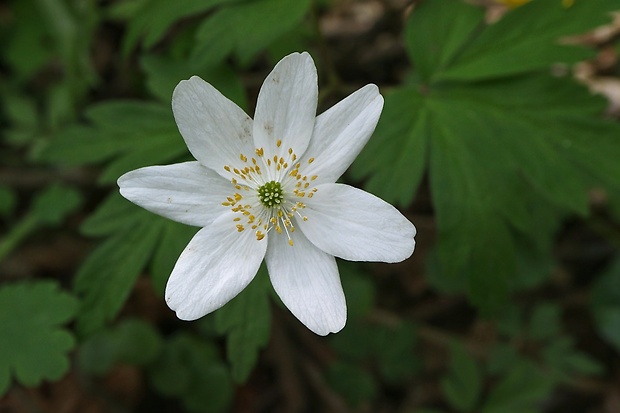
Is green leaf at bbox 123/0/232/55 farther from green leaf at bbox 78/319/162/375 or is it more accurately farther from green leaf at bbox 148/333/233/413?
green leaf at bbox 148/333/233/413

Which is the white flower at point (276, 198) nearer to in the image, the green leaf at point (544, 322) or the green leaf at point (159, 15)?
the green leaf at point (159, 15)

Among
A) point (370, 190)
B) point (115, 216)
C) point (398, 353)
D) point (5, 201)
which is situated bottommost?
point (398, 353)

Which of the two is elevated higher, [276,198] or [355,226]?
[276,198]

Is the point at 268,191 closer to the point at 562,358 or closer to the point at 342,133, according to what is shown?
the point at 342,133

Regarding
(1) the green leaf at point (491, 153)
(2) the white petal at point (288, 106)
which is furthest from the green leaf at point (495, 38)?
(2) the white petal at point (288, 106)

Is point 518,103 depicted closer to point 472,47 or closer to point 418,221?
point 472,47

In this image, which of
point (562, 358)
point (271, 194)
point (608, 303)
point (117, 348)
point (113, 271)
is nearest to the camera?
point (271, 194)

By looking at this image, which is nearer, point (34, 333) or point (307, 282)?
point (307, 282)

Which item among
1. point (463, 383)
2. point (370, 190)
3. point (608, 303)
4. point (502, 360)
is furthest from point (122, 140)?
point (608, 303)
